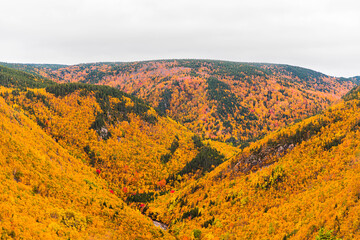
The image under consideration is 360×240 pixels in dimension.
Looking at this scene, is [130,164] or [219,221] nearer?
[219,221]

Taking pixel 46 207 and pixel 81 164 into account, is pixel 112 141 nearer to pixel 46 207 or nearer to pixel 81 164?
pixel 81 164

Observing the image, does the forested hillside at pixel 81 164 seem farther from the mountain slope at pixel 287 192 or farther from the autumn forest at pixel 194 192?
the mountain slope at pixel 287 192

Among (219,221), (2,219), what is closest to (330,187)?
(219,221)

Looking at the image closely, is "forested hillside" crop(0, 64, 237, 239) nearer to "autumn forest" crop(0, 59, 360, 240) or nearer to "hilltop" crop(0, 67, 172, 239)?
"hilltop" crop(0, 67, 172, 239)

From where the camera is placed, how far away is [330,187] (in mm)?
52125

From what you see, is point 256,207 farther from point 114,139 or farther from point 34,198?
point 114,139

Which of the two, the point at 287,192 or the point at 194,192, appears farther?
the point at 194,192

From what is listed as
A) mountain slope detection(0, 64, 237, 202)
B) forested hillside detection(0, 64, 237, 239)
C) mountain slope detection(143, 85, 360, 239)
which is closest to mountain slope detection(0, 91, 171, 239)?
forested hillside detection(0, 64, 237, 239)

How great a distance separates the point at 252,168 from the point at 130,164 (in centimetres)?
9781

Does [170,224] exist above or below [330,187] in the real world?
below

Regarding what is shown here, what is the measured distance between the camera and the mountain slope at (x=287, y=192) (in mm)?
40844

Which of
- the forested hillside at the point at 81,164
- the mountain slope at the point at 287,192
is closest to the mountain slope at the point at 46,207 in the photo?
the forested hillside at the point at 81,164

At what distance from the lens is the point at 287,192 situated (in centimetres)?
6631

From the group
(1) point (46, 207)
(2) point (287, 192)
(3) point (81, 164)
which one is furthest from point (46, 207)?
(3) point (81, 164)
